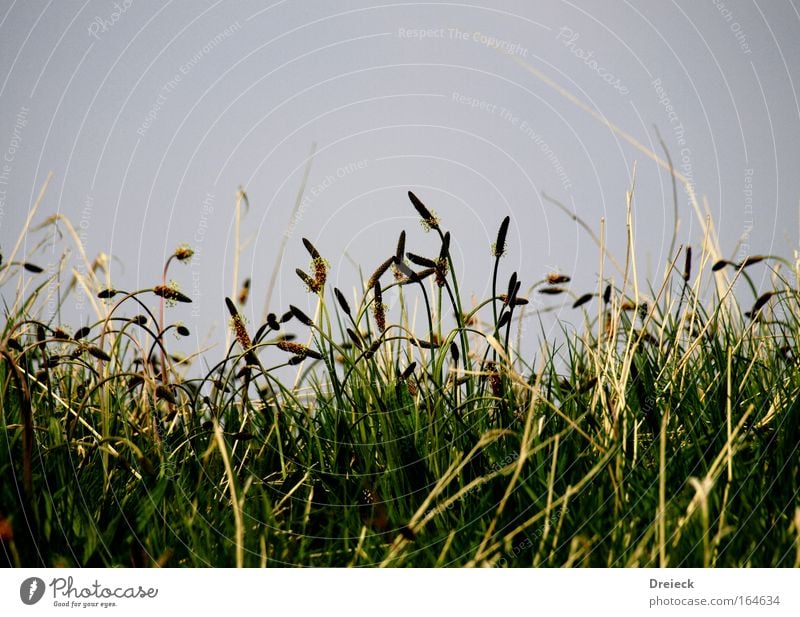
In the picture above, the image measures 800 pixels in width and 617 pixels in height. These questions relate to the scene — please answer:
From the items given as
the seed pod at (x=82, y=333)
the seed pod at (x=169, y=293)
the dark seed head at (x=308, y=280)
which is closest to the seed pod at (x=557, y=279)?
the dark seed head at (x=308, y=280)

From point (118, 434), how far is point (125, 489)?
366 mm

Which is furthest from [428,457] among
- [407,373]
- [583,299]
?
[583,299]

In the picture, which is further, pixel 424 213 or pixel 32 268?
pixel 32 268

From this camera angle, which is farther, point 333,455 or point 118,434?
point 118,434

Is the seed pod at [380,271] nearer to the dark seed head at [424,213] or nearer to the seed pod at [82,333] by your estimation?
the dark seed head at [424,213]

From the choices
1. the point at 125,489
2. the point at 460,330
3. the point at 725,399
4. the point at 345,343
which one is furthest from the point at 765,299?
the point at 125,489

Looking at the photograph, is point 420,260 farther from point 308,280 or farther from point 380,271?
point 308,280

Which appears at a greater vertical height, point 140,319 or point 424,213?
point 424,213

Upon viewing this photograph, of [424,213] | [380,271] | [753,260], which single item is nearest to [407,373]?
[380,271]

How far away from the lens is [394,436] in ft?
6.14

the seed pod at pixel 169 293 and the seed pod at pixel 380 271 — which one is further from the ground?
the seed pod at pixel 380 271

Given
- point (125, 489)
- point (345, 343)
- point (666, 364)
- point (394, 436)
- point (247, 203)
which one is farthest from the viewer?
point (247, 203)

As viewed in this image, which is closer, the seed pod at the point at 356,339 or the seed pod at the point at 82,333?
the seed pod at the point at 356,339
